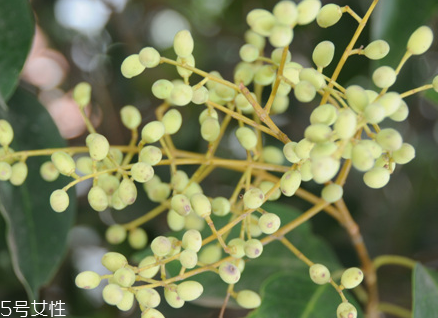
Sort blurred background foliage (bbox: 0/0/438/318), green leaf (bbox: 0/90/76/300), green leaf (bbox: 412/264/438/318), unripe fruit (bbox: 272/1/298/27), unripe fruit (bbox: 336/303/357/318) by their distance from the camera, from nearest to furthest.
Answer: unripe fruit (bbox: 272/1/298/27)
unripe fruit (bbox: 336/303/357/318)
green leaf (bbox: 412/264/438/318)
green leaf (bbox: 0/90/76/300)
blurred background foliage (bbox: 0/0/438/318)

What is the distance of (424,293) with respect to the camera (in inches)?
31.2

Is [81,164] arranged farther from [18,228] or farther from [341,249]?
[341,249]

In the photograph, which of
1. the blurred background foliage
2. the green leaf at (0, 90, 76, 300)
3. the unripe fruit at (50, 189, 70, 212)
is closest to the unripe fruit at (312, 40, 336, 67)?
the unripe fruit at (50, 189, 70, 212)

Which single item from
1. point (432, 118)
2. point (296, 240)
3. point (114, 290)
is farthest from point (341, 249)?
point (114, 290)

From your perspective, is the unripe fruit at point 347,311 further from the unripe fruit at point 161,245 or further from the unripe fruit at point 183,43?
A: the unripe fruit at point 183,43

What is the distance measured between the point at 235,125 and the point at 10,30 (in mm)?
649

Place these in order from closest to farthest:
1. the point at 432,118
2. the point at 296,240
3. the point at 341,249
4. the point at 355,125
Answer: the point at 355,125 < the point at 296,240 < the point at 341,249 < the point at 432,118

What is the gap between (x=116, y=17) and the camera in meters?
1.43

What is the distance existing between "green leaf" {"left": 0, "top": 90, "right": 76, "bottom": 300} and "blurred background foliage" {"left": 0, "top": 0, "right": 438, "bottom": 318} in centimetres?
37

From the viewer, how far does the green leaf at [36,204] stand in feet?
3.00

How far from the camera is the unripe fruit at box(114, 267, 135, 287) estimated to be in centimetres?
61

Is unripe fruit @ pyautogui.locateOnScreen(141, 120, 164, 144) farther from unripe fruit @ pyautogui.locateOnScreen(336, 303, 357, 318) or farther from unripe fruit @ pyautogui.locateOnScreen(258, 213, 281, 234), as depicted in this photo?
unripe fruit @ pyautogui.locateOnScreen(336, 303, 357, 318)

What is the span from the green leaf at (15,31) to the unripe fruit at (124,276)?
390 mm

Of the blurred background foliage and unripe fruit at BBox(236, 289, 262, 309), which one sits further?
the blurred background foliage
